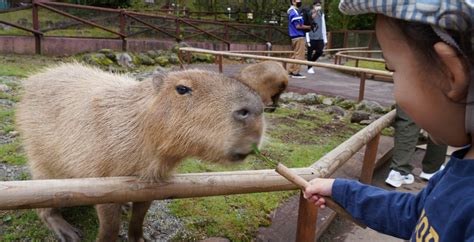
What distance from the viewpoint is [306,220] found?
2188 mm

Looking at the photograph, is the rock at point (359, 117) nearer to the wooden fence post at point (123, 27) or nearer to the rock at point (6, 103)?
the rock at point (6, 103)

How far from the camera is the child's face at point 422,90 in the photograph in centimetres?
85

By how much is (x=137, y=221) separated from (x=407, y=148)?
2.68 metres

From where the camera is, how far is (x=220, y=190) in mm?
1785

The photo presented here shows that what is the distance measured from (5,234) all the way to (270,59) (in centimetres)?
497

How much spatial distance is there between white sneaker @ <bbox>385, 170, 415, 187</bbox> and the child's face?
10.3ft

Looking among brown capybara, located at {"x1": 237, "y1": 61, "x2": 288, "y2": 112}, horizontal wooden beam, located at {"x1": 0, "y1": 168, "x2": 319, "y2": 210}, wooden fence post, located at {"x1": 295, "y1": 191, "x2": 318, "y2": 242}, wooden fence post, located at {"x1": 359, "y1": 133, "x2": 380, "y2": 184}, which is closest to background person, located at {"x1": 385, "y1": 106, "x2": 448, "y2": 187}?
wooden fence post, located at {"x1": 359, "y1": 133, "x2": 380, "y2": 184}

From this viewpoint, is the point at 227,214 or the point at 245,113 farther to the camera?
the point at 227,214

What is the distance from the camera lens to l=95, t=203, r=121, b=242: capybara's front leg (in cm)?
202

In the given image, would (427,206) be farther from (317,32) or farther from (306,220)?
(317,32)

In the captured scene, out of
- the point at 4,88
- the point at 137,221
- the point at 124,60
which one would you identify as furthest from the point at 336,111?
the point at 124,60

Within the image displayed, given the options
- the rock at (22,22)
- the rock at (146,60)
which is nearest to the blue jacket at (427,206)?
the rock at (22,22)

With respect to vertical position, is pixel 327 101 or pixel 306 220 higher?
pixel 306 220

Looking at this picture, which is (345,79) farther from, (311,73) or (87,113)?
(87,113)
